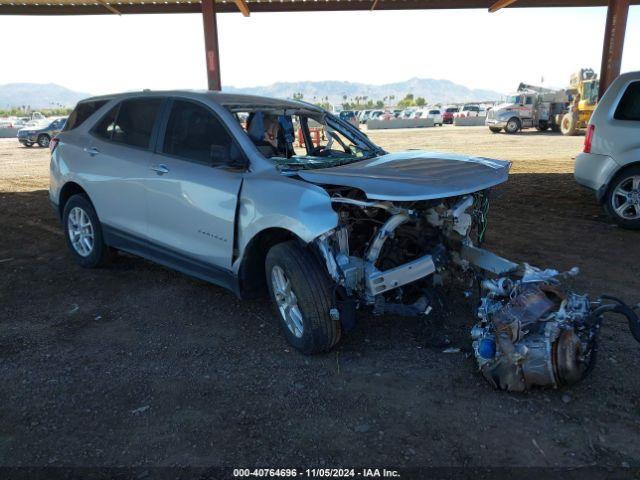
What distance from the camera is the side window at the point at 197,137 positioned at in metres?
3.97

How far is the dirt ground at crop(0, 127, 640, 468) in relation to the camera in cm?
270

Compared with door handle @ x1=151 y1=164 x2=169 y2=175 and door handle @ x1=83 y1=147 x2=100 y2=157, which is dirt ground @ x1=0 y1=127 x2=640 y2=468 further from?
door handle @ x1=83 y1=147 x2=100 y2=157

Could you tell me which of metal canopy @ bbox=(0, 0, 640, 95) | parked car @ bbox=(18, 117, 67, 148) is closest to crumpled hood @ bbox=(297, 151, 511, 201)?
metal canopy @ bbox=(0, 0, 640, 95)

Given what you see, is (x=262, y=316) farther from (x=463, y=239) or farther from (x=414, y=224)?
(x=463, y=239)

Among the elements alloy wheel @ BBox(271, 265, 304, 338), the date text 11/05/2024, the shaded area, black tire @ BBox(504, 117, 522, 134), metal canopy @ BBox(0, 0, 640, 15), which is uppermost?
metal canopy @ BBox(0, 0, 640, 15)

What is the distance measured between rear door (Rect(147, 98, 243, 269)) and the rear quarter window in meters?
1.41

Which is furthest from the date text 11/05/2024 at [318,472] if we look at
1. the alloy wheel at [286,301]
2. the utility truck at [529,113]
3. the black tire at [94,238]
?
the utility truck at [529,113]

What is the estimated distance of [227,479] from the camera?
2500mm

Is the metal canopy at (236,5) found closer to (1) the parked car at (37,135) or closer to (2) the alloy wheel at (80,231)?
(2) the alloy wheel at (80,231)

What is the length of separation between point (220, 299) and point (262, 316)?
0.58m

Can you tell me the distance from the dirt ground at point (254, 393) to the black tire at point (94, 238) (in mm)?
378

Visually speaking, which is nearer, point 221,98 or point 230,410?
point 230,410

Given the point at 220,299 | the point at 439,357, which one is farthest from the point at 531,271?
the point at 220,299

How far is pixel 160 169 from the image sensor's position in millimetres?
4410
